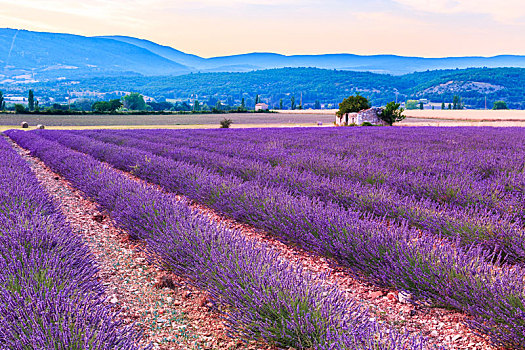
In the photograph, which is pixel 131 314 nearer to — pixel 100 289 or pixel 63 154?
pixel 100 289

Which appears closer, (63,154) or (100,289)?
(100,289)

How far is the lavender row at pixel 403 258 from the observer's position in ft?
8.03

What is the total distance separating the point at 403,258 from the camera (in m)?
3.22

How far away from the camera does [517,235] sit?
12.0ft

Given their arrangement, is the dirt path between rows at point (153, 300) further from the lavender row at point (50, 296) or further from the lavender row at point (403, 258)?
the lavender row at point (403, 258)

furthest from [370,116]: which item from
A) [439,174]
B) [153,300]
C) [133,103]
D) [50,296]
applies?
[133,103]

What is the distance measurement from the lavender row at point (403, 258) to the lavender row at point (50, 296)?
1.88 metres

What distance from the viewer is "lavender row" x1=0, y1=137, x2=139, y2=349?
6.22 feet

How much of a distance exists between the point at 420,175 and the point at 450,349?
4882 mm

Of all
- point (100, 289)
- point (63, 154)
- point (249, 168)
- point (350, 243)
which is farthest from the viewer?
point (63, 154)

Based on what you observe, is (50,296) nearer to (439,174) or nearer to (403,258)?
(403,258)

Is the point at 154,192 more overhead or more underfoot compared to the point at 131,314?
more overhead

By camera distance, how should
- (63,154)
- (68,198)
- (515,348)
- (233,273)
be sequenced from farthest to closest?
(63,154) < (68,198) < (233,273) < (515,348)

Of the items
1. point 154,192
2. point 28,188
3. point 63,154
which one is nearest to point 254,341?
point 154,192
